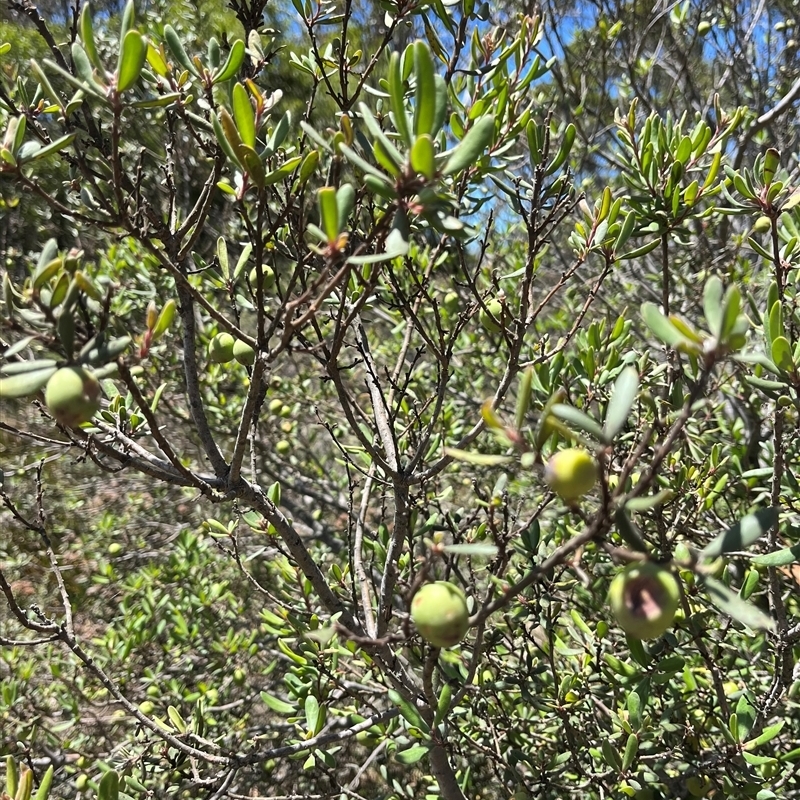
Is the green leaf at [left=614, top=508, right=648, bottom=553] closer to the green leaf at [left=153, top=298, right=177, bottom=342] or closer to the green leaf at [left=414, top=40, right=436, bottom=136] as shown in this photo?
the green leaf at [left=414, top=40, right=436, bottom=136]

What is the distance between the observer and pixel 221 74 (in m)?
1.03

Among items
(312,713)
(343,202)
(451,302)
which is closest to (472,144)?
(343,202)

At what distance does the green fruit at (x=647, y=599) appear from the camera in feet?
2.13

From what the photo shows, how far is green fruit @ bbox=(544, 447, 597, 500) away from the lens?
655 millimetres

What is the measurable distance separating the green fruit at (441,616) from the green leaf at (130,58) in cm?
87

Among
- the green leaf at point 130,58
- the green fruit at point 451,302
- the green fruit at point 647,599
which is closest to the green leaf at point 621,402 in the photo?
the green fruit at point 647,599

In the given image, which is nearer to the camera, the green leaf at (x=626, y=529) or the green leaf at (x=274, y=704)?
the green leaf at (x=626, y=529)

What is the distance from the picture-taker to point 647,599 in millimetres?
661

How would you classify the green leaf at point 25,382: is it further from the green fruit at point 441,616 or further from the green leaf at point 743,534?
the green leaf at point 743,534

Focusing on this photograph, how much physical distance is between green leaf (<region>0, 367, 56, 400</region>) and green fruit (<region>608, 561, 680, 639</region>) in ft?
2.52

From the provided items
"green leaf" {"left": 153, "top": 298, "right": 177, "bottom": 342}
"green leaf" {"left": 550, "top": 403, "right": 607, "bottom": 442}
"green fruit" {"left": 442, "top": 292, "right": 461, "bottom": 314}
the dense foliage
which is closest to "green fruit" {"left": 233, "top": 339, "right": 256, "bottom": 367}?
the dense foliage

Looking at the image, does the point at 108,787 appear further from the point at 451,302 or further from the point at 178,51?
the point at 451,302

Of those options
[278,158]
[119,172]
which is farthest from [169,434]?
[119,172]

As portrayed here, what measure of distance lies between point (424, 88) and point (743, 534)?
2.16 ft
